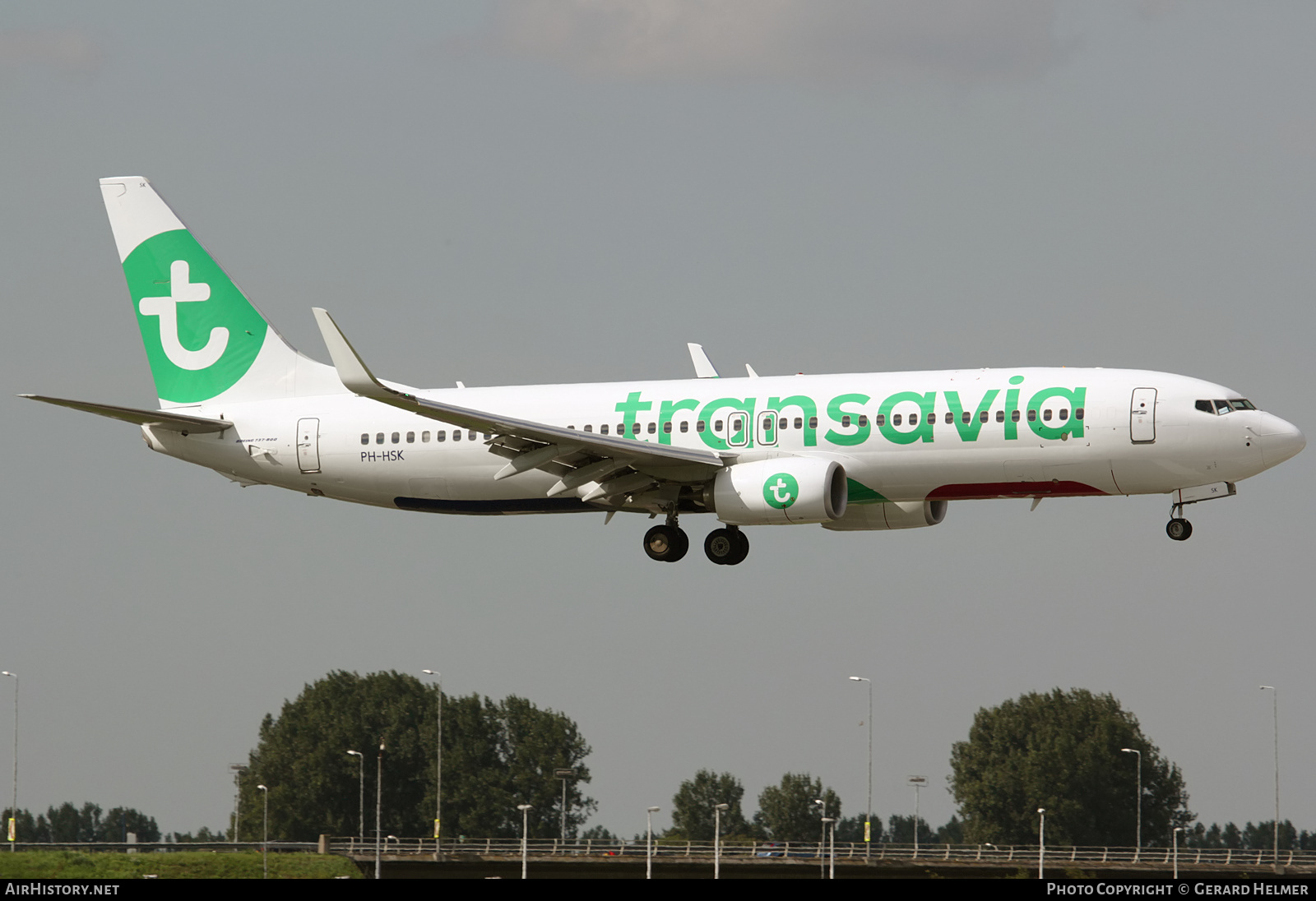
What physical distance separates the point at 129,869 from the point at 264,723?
11287cm

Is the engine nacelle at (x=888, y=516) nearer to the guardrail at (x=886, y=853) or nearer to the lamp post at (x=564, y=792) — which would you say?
the guardrail at (x=886, y=853)

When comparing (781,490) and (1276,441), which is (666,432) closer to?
(781,490)

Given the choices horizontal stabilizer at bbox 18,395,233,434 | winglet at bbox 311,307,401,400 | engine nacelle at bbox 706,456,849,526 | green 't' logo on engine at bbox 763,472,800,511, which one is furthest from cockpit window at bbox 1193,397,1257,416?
horizontal stabilizer at bbox 18,395,233,434

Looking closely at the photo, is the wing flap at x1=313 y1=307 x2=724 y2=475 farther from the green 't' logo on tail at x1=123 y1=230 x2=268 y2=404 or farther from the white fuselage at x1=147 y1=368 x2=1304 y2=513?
the green 't' logo on tail at x1=123 y1=230 x2=268 y2=404

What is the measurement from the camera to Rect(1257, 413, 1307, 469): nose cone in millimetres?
50656

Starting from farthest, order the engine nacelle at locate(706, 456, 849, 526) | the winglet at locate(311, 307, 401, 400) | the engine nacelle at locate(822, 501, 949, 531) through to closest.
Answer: the engine nacelle at locate(822, 501, 949, 531), the engine nacelle at locate(706, 456, 849, 526), the winglet at locate(311, 307, 401, 400)

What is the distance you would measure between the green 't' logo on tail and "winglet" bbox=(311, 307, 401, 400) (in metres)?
15.1

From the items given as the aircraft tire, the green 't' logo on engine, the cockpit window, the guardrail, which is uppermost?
the cockpit window

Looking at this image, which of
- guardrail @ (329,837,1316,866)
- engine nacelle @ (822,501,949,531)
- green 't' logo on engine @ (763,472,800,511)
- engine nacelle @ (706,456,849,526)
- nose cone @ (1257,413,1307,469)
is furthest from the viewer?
guardrail @ (329,837,1316,866)

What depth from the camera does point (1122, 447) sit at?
50656mm

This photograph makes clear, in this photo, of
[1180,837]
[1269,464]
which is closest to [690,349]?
[1269,464]

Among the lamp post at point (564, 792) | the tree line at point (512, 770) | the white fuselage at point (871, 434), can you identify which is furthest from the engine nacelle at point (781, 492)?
the tree line at point (512, 770)

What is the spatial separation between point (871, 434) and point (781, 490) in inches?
119

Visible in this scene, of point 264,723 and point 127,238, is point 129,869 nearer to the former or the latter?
point 127,238
